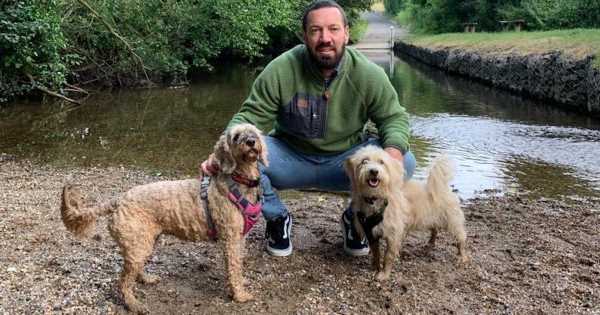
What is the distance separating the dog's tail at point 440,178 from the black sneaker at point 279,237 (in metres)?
1.37

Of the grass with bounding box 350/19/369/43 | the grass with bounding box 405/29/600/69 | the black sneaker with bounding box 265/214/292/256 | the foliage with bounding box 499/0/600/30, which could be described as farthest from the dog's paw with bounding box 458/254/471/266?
the grass with bounding box 350/19/369/43

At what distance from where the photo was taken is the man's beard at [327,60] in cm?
479

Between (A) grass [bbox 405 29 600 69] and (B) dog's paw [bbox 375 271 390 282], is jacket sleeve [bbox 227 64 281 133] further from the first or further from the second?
(A) grass [bbox 405 29 600 69]

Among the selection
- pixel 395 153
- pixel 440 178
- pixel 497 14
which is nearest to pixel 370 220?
pixel 395 153

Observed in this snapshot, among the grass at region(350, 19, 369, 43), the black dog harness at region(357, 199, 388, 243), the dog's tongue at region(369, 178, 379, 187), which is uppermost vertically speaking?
the dog's tongue at region(369, 178, 379, 187)

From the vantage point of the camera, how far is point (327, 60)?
15.7ft

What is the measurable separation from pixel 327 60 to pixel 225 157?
1.39m

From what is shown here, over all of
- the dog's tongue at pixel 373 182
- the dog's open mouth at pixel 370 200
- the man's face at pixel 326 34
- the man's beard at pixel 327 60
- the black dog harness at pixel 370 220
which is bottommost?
the black dog harness at pixel 370 220

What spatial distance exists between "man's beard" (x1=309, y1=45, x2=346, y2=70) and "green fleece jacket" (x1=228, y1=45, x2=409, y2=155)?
0.21 ft

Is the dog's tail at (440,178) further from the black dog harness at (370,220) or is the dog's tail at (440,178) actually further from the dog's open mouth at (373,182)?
the dog's open mouth at (373,182)

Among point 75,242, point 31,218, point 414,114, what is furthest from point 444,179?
point 414,114

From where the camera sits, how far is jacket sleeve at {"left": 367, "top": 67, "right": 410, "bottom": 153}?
4887 millimetres

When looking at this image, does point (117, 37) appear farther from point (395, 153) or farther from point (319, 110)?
point (395, 153)

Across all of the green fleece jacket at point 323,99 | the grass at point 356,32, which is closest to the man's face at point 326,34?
the green fleece jacket at point 323,99
